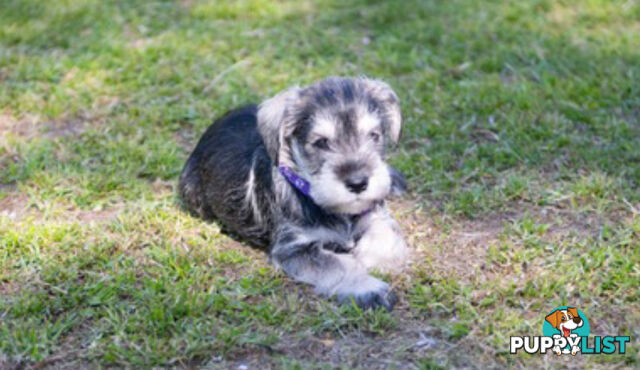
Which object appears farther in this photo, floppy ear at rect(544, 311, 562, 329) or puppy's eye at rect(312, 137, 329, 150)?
puppy's eye at rect(312, 137, 329, 150)

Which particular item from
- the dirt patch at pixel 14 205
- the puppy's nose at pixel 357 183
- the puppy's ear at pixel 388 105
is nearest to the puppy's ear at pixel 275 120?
the puppy's ear at pixel 388 105

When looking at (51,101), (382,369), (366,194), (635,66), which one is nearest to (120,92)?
(51,101)

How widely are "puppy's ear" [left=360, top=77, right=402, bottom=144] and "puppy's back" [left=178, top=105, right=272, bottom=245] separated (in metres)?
0.76

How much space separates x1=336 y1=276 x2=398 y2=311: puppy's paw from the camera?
417 cm

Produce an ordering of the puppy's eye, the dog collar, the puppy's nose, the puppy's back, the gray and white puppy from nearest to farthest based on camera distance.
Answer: the puppy's nose, the gray and white puppy, the puppy's eye, the dog collar, the puppy's back

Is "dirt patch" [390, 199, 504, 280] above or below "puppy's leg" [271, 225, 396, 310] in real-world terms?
below

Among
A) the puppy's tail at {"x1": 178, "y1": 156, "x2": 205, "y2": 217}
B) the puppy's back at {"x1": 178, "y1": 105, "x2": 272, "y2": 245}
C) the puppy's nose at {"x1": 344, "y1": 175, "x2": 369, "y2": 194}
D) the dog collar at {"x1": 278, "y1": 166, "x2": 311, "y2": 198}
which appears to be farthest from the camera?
the puppy's tail at {"x1": 178, "y1": 156, "x2": 205, "y2": 217}

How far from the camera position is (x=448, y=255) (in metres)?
4.72

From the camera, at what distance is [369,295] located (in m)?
4.20

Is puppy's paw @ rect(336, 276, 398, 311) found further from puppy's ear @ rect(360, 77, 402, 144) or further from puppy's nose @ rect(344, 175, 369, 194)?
puppy's ear @ rect(360, 77, 402, 144)

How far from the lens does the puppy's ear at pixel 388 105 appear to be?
15.2ft

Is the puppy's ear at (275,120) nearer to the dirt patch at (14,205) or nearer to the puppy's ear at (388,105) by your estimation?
the puppy's ear at (388,105)

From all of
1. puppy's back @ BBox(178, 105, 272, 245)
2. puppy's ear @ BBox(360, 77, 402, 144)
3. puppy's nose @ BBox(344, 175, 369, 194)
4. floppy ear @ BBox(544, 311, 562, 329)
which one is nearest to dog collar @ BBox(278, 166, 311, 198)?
puppy's back @ BBox(178, 105, 272, 245)

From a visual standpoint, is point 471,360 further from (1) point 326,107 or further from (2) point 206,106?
(2) point 206,106
